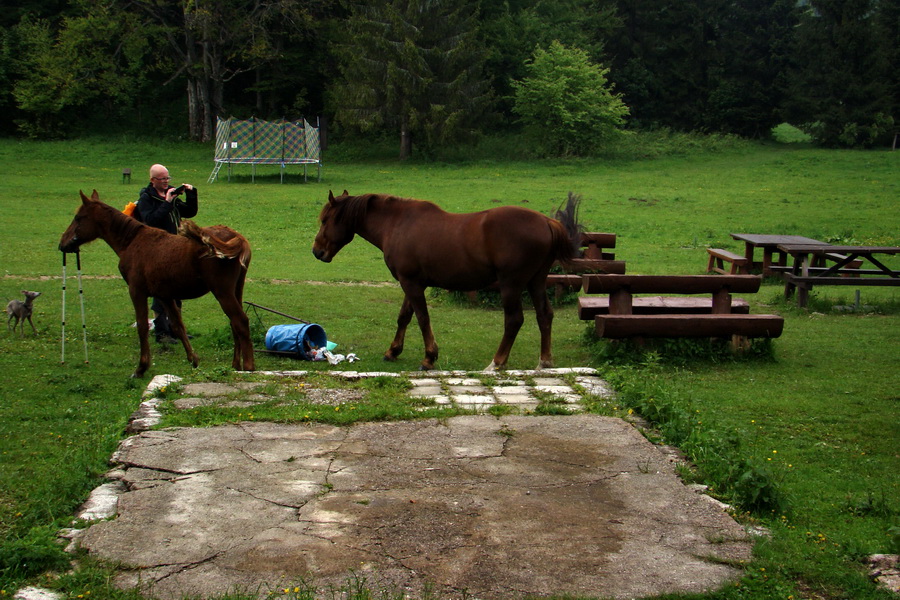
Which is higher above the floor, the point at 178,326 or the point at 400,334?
the point at 178,326

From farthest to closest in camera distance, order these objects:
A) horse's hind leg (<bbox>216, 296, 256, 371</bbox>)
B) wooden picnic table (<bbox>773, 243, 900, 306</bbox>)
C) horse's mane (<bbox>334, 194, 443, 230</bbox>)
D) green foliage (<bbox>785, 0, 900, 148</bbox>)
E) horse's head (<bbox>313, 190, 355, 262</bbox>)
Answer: green foliage (<bbox>785, 0, 900, 148</bbox>), wooden picnic table (<bbox>773, 243, 900, 306</bbox>), horse's head (<bbox>313, 190, 355, 262</bbox>), horse's mane (<bbox>334, 194, 443, 230</bbox>), horse's hind leg (<bbox>216, 296, 256, 371</bbox>)

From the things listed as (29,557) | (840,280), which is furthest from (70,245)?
(840,280)

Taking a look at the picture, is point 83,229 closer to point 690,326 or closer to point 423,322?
point 423,322

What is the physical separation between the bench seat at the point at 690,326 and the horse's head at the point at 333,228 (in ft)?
10.7

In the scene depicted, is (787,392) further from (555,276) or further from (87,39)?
(87,39)

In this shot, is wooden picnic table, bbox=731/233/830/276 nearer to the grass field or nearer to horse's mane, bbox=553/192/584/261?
the grass field

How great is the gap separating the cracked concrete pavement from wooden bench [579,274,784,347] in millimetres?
3239

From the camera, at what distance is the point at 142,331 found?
360 inches

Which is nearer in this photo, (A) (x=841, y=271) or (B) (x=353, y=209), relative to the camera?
(B) (x=353, y=209)

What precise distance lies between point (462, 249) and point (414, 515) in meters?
5.01

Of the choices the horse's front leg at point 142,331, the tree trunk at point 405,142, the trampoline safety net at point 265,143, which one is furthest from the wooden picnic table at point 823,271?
the tree trunk at point 405,142

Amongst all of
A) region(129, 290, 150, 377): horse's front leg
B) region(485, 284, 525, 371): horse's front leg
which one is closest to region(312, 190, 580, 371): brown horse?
region(485, 284, 525, 371): horse's front leg

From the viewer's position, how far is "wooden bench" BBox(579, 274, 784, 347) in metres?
9.79

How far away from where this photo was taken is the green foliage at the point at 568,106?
41.1 meters
